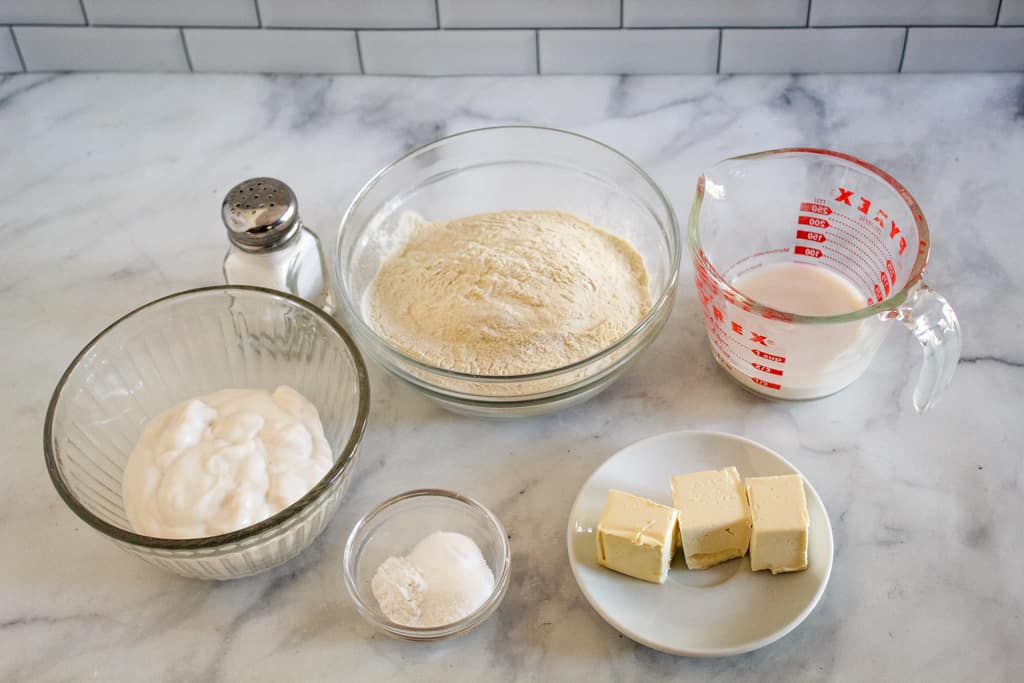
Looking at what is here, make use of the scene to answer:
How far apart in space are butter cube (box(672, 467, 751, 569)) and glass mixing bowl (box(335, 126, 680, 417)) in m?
0.16

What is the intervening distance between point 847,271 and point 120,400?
2.71ft

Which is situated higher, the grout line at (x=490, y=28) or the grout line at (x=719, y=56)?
the grout line at (x=490, y=28)

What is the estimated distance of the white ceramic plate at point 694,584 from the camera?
935mm

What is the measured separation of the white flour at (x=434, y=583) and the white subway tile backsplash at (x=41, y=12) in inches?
39.3

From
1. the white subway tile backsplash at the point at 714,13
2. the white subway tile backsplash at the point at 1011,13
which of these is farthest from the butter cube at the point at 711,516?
the white subway tile backsplash at the point at 1011,13

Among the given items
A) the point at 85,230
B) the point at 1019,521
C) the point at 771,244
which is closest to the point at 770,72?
the point at 771,244

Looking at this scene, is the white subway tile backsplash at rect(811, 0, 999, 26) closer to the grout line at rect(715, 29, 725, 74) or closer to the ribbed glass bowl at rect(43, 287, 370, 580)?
the grout line at rect(715, 29, 725, 74)

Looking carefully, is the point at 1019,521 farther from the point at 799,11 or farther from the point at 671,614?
the point at 799,11

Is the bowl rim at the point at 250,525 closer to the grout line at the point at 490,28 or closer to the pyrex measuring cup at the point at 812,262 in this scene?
the pyrex measuring cup at the point at 812,262

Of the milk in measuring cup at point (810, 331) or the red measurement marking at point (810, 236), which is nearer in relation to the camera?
the milk in measuring cup at point (810, 331)

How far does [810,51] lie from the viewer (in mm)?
1478

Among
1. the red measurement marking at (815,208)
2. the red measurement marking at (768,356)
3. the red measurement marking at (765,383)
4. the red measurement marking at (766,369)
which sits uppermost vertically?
the red measurement marking at (815,208)

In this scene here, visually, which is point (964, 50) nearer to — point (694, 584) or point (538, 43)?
point (538, 43)

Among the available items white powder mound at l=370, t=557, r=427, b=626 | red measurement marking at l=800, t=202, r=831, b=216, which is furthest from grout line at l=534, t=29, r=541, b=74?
white powder mound at l=370, t=557, r=427, b=626
